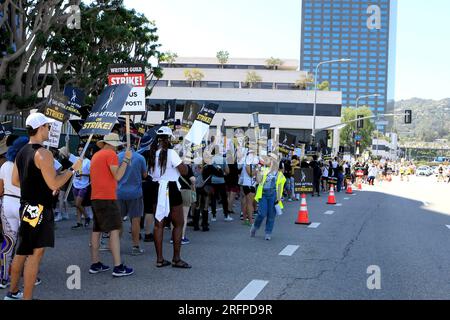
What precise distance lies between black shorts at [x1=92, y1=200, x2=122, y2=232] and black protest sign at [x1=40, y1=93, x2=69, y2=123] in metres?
2.74

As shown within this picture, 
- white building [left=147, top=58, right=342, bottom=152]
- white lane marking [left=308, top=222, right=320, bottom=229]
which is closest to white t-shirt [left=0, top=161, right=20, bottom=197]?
white lane marking [left=308, top=222, right=320, bottom=229]

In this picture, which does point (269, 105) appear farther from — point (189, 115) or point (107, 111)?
point (107, 111)

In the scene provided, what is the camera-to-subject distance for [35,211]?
17.2ft

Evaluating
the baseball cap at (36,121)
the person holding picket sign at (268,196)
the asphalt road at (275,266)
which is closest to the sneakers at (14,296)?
the asphalt road at (275,266)

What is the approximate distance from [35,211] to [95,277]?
2.02 m

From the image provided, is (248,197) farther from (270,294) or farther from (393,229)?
(270,294)

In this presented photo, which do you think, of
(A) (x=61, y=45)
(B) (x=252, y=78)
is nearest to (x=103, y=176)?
(A) (x=61, y=45)

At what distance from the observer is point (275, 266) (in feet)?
26.0

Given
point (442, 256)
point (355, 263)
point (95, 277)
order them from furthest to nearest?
point (442, 256)
point (355, 263)
point (95, 277)

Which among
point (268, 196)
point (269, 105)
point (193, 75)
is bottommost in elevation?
point (268, 196)

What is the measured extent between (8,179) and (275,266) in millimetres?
3863

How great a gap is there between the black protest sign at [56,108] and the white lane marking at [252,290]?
4.57 m

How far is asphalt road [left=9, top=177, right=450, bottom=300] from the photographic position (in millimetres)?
6305
